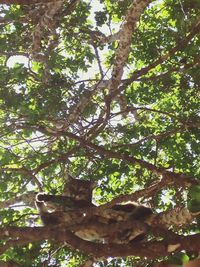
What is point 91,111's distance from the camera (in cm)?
688

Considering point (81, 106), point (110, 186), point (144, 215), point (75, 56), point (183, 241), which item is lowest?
point (183, 241)

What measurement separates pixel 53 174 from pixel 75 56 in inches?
94.1

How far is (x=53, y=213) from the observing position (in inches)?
173

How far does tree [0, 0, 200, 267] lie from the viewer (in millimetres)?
A: 5508

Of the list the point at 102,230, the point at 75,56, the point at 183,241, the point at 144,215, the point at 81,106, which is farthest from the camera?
the point at 75,56

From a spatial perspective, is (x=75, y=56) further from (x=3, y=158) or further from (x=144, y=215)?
(x=144, y=215)

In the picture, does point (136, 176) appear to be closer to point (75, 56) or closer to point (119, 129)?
point (119, 129)

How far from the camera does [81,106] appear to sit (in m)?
6.31

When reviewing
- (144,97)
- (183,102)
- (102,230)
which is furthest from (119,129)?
(102,230)

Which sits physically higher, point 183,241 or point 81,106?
point 81,106

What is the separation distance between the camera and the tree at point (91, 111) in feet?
18.1

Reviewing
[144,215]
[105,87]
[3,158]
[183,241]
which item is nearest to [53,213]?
[144,215]

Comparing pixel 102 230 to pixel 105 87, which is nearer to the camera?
pixel 102 230

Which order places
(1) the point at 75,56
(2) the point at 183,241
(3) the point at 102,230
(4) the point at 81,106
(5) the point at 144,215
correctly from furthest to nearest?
(1) the point at 75,56 → (4) the point at 81,106 → (5) the point at 144,215 → (3) the point at 102,230 → (2) the point at 183,241
